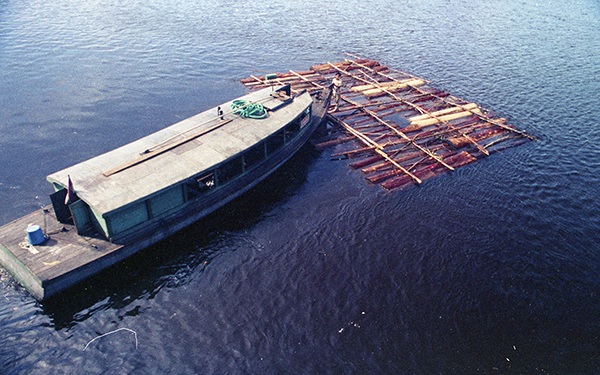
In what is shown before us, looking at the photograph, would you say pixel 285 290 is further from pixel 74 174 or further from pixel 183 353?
pixel 74 174

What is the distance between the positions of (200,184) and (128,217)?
6.11 meters

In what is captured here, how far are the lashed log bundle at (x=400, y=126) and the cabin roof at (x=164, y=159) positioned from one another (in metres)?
8.86

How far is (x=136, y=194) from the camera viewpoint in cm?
2327

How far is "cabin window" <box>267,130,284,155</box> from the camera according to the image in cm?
3272

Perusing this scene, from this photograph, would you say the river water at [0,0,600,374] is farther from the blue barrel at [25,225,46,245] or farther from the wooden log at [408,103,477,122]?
the wooden log at [408,103,477,122]

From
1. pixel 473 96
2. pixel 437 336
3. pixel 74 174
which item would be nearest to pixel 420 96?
pixel 473 96

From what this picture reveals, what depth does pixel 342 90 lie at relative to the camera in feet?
163

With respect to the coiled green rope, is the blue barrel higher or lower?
lower

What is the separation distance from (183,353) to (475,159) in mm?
Result: 31315

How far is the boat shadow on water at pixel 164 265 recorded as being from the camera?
2208cm

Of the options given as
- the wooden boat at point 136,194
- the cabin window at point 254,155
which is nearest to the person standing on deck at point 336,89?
the wooden boat at point 136,194

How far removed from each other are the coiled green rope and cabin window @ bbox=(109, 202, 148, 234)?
12.1 metres

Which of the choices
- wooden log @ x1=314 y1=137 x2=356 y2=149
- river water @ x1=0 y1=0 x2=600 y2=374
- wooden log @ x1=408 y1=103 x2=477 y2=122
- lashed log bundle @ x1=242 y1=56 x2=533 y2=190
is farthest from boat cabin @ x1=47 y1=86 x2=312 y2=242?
wooden log @ x1=408 y1=103 x2=477 y2=122

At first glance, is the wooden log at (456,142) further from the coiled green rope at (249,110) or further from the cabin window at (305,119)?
the coiled green rope at (249,110)
